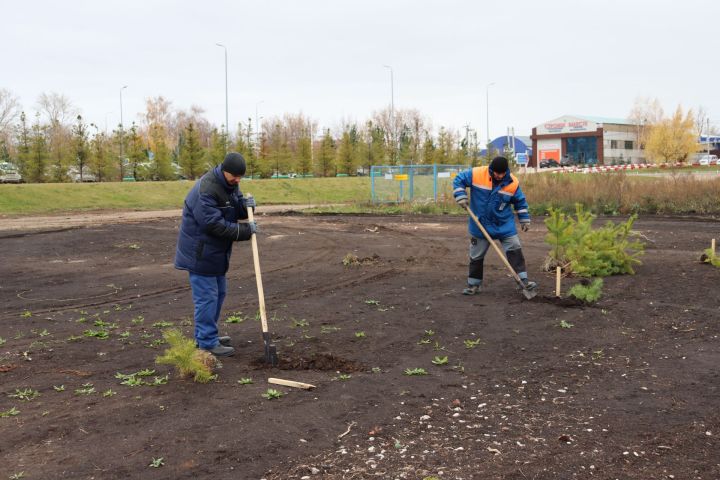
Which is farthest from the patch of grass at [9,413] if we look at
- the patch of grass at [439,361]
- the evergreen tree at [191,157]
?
the evergreen tree at [191,157]

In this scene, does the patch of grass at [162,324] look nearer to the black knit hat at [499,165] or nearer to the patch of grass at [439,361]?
the patch of grass at [439,361]

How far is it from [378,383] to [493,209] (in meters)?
4.18

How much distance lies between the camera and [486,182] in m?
9.17

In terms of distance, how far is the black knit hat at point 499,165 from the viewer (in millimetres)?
8812

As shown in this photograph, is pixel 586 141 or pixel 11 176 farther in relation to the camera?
pixel 586 141

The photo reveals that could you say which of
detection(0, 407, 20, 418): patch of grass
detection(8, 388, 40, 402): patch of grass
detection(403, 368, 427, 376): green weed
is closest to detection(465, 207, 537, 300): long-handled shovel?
detection(403, 368, 427, 376): green weed

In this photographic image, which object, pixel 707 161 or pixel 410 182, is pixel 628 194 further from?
pixel 707 161

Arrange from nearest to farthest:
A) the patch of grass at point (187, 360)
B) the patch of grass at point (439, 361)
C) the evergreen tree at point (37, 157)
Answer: the patch of grass at point (187, 360) < the patch of grass at point (439, 361) < the evergreen tree at point (37, 157)

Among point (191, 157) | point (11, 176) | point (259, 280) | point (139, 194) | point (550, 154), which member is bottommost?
point (259, 280)

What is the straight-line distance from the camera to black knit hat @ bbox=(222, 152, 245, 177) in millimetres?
6441

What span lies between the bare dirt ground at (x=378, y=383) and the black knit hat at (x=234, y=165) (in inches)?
70.5

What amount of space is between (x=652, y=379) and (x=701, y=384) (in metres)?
0.37

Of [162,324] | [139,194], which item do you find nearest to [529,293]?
[162,324]

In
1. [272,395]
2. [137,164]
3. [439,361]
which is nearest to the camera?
[272,395]
